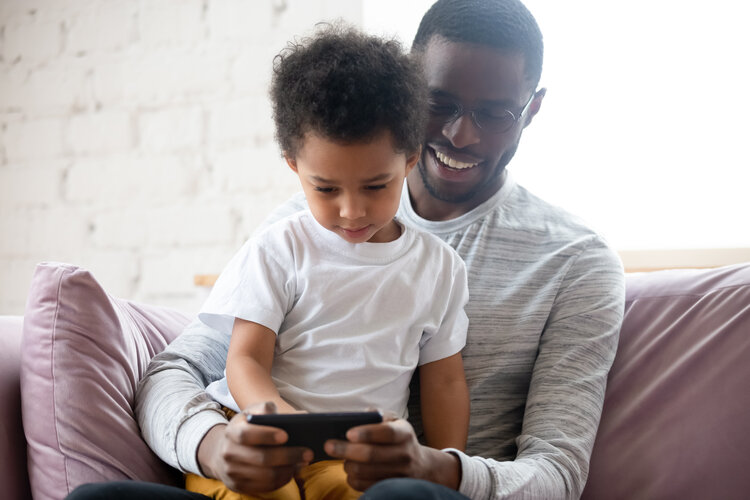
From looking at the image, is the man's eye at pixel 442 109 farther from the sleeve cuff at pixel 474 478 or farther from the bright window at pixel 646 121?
the bright window at pixel 646 121

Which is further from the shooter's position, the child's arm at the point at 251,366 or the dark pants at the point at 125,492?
the child's arm at the point at 251,366

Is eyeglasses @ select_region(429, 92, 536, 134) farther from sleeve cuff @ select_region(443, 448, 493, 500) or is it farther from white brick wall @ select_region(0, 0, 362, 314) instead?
white brick wall @ select_region(0, 0, 362, 314)

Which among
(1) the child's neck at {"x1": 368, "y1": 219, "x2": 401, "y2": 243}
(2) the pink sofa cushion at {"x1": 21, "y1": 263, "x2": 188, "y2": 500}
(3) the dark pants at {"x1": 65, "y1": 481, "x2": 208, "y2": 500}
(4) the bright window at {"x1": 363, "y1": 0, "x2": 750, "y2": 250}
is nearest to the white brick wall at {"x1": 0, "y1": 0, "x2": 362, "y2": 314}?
(4) the bright window at {"x1": 363, "y1": 0, "x2": 750, "y2": 250}

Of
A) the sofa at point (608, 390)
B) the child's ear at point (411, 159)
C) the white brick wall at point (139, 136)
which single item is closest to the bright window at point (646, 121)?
the white brick wall at point (139, 136)

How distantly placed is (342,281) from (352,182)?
0.50 ft

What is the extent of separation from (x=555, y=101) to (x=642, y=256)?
486 millimetres

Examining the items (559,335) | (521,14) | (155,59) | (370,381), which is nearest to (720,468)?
(559,335)

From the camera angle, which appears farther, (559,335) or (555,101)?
(555,101)

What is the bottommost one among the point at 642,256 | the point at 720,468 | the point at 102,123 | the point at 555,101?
the point at 720,468

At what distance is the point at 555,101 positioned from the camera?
213cm

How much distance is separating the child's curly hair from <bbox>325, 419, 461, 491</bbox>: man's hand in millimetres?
402

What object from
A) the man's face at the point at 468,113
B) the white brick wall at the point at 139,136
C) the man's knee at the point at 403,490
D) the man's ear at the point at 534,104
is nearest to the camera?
the man's knee at the point at 403,490

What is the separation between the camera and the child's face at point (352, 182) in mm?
1070

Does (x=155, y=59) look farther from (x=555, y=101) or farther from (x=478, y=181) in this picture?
(x=478, y=181)
